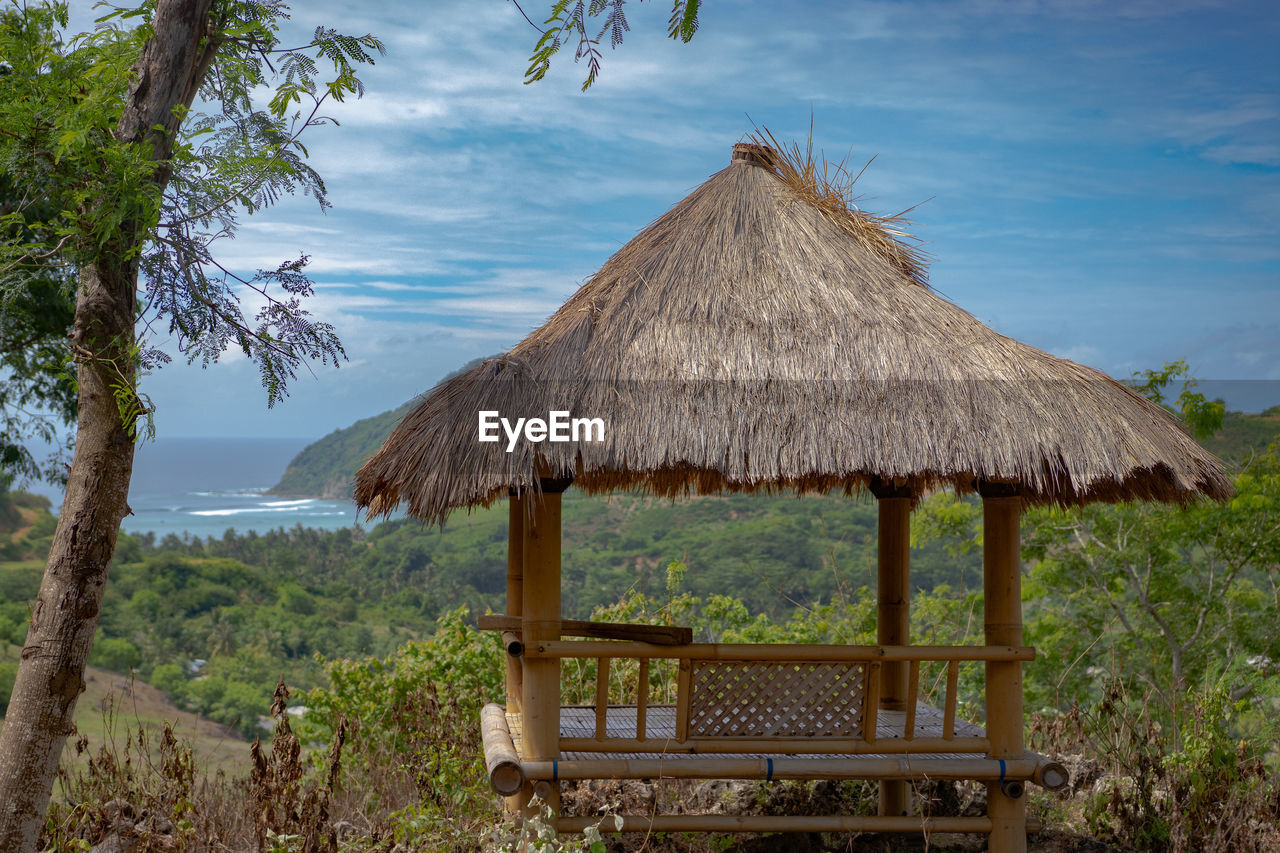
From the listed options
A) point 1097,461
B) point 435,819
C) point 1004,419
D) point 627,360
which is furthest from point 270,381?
point 1097,461

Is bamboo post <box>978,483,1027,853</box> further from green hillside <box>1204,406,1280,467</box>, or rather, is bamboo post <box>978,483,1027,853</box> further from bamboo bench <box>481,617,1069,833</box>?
green hillside <box>1204,406,1280,467</box>

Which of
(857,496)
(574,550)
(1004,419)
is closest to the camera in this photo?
(1004,419)

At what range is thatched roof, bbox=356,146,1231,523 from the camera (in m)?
4.53

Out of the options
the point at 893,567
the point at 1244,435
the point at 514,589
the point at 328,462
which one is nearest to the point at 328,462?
the point at 328,462

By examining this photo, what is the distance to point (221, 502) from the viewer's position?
59.4 m

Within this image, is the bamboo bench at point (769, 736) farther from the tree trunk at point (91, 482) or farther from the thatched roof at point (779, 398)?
the tree trunk at point (91, 482)

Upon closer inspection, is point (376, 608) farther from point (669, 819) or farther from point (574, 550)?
point (669, 819)

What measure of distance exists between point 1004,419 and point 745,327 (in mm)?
1416

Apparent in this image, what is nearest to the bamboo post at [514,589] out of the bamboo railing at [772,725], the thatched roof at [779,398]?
the thatched roof at [779,398]

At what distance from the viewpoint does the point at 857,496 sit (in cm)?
725

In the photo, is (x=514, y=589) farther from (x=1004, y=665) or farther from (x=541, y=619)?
(x=1004, y=665)

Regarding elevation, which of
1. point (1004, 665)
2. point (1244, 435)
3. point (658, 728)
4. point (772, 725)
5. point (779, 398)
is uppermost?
point (1244, 435)

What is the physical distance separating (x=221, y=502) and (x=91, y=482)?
60237 mm

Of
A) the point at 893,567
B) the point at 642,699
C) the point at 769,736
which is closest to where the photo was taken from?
the point at 642,699
